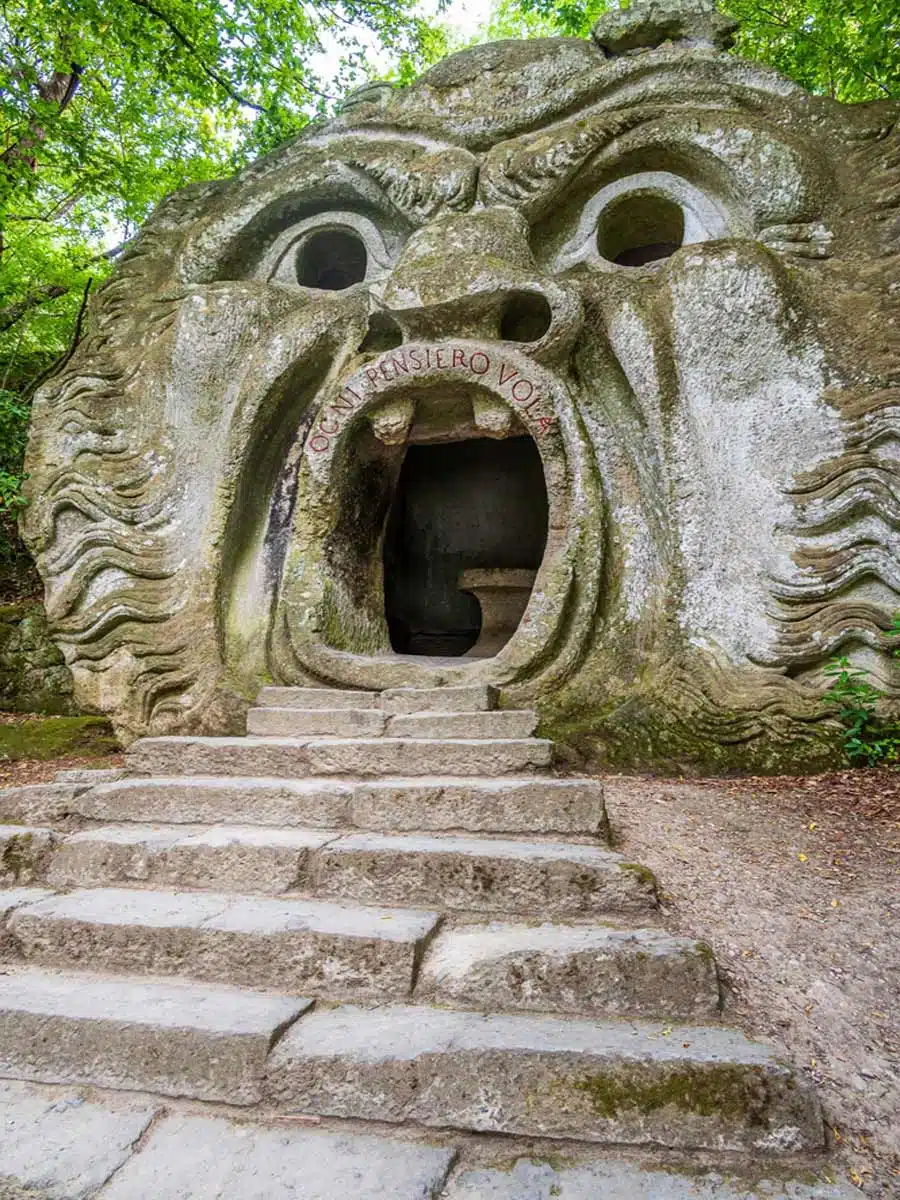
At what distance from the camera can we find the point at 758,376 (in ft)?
12.9

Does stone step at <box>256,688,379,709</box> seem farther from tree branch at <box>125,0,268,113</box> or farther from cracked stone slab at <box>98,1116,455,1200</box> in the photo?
tree branch at <box>125,0,268,113</box>

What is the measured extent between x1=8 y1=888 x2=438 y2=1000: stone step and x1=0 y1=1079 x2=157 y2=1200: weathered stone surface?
389mm

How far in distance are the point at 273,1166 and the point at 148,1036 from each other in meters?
0.46

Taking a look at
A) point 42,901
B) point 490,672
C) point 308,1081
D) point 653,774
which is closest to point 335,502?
point 490,672

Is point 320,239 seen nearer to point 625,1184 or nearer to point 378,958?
point 378,958

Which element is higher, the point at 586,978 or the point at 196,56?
the point at 196,56

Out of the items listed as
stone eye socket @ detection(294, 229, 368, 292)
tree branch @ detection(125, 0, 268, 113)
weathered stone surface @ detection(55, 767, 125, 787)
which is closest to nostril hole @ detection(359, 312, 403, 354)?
stone eye socket @ detection(294, 229, 368, 292)

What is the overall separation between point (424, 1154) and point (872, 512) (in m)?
3.39

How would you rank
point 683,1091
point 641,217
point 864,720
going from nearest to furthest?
point 683,1091 < point 864,720 < point 641,217

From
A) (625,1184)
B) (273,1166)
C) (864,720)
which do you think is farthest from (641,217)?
(273,1166)

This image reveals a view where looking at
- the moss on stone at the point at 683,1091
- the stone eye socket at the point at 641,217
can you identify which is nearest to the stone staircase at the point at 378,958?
the moss on stone at the point at 683,1091

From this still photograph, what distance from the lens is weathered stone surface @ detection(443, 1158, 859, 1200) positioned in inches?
50.4

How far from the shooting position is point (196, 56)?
675 centimetres

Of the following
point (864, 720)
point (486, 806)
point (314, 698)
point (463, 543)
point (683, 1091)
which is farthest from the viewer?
point (463, 543)
